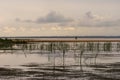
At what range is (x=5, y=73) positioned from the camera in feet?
92.4

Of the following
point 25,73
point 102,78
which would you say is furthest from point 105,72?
point 25,73

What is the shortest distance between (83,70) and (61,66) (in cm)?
329

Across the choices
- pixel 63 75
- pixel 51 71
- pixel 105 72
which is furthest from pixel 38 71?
pixel 105 72

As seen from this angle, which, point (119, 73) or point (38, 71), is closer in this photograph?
point (119, 73)

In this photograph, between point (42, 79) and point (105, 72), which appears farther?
point (105, 72)

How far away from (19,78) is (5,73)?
2.92 metres

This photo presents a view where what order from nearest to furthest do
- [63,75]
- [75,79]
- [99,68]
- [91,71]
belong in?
1. [75,79]
2. [63,75]
3. [91,71]
4. [99,68]

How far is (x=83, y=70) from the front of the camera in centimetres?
3005

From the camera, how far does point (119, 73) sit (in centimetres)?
2766

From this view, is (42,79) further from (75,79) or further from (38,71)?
(38,71)

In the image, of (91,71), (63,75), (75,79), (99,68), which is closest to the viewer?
(75,79)

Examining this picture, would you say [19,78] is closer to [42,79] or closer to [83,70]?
[42,79]

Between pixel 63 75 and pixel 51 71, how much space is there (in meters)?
2.51

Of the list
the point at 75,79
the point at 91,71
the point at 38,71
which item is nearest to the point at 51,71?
the point at 38,71
